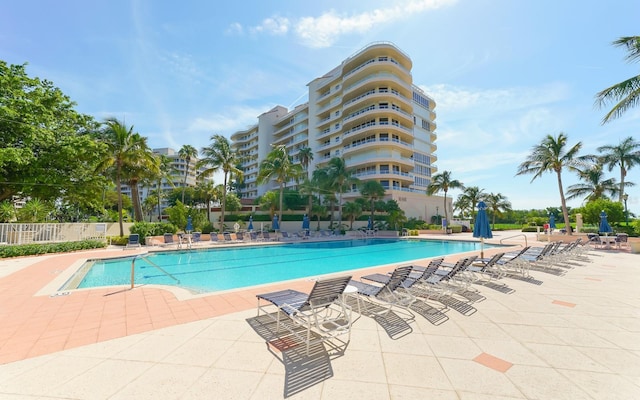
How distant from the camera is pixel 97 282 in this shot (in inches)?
341

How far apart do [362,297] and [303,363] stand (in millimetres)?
2889

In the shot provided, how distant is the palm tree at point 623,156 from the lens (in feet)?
93.2

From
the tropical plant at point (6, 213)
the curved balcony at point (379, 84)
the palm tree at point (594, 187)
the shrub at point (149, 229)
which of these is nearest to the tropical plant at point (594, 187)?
the palm tree at point (594, 187)

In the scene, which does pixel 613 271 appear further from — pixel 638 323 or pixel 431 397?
pixel 431 397

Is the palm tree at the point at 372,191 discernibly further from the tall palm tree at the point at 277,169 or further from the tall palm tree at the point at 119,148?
the tall palm tree at the point at 119,148

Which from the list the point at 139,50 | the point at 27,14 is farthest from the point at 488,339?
the point at 27,14

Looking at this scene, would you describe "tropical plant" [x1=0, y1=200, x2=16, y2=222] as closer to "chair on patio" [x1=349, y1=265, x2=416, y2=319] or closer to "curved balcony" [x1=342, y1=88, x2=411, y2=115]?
"chair on patio" [x1=349, y1=265, x2=416, y2=319]

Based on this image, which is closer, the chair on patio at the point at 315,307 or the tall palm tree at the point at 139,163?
the chair on patio at the point at 315,307

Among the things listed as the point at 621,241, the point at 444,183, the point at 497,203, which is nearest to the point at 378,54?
the point at 444,183

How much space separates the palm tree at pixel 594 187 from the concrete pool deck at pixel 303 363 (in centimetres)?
3762

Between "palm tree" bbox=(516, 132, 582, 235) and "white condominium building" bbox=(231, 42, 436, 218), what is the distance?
17.3 meters

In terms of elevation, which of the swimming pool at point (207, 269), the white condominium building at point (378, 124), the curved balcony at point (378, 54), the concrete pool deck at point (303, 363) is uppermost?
the curved balcony at point (378, 54)

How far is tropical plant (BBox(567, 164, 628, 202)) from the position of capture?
3114cm

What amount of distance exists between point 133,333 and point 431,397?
4184 millimetres
